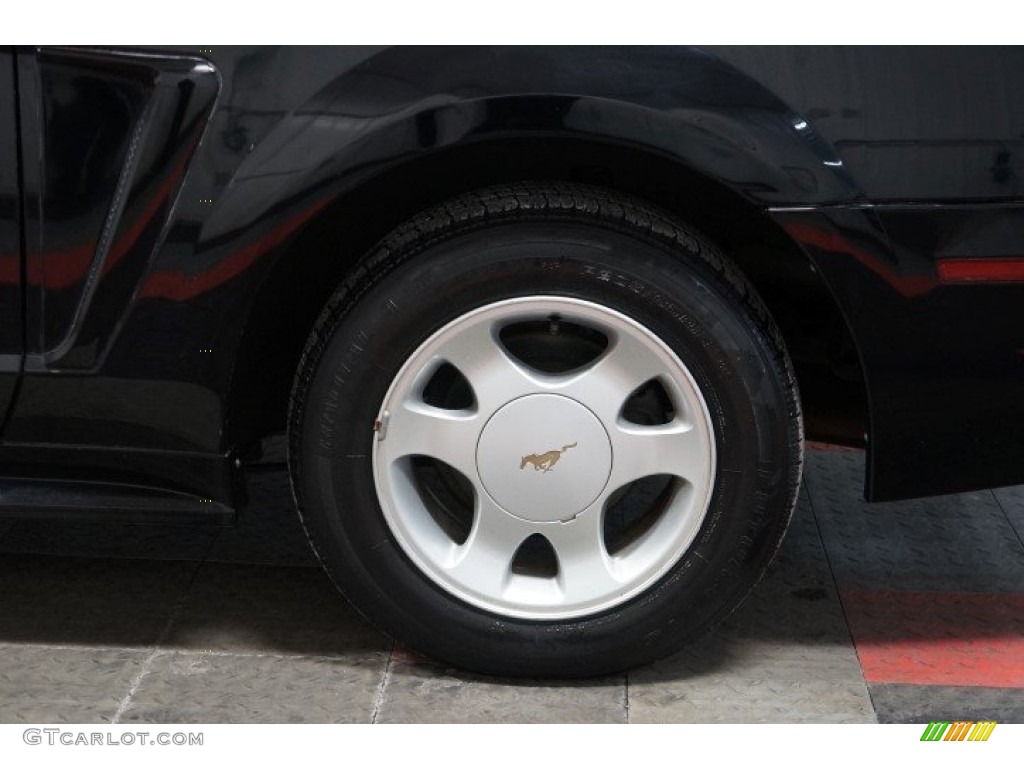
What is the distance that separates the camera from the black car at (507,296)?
2326 millimetres

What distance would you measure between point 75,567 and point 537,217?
4.10ft

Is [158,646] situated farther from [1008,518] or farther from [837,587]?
[1008,518]

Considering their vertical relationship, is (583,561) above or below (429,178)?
below

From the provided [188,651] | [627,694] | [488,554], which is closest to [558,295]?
[488,554]

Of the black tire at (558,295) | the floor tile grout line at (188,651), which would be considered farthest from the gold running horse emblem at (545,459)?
the floor tile grout line at (188,651)

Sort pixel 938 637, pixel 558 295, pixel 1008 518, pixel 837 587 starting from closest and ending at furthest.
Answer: pixel 558 295
pixel 938 637
pixel 837 587
pixel 1008 518

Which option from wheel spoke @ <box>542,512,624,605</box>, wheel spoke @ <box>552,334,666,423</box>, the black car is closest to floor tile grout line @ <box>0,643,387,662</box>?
the black car

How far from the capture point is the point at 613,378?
2.50 m

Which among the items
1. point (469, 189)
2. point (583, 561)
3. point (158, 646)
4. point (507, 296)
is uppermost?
point (469, 189)

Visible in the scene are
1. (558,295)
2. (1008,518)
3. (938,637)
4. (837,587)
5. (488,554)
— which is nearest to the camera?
(558,295)

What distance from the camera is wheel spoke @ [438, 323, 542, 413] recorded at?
97.9 inches

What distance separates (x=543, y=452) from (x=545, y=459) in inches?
0.5

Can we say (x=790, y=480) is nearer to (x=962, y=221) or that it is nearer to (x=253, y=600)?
(x=962, y=221)
